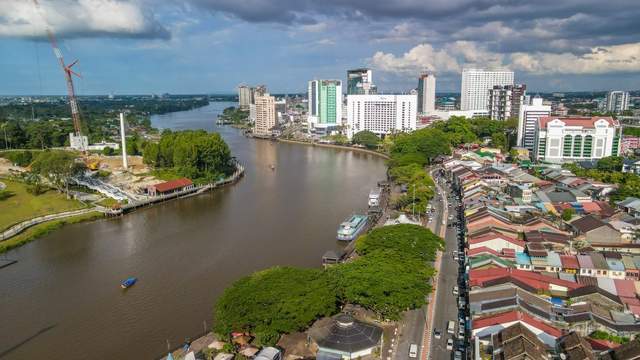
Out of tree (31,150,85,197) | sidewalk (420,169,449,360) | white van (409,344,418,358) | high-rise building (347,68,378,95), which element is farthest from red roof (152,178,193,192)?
high-rise building (347,68,378,95)

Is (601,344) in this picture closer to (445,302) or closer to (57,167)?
(445,302)

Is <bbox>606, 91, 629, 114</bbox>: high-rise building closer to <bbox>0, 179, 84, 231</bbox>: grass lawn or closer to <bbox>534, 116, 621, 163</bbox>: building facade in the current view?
<bbox>534, 116, 621, 163</bbox>: building facade

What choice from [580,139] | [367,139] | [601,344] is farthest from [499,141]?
[601,344]

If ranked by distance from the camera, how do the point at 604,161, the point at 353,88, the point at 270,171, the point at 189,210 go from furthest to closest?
the point at 353,88 → the point at 270,171 → the point at 604,161 → the point at 189,210

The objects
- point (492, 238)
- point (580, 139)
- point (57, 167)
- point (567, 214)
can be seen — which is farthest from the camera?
point (580, 139)

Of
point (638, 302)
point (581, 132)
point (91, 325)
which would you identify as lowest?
point (91, 325)

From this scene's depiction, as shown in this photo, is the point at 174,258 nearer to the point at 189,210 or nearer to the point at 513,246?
the point at 189,210

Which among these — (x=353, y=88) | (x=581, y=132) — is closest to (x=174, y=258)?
(x=581, y=132)
